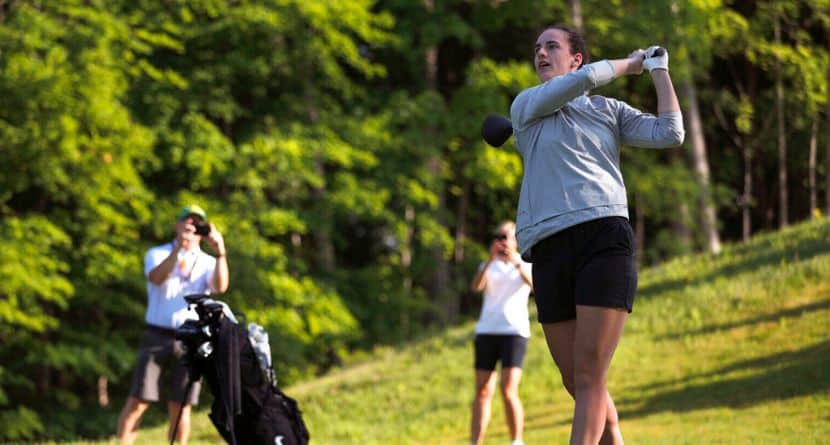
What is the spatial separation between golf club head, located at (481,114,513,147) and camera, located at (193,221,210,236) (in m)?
3.85

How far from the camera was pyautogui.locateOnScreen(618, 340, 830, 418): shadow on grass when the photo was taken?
43.8 ft

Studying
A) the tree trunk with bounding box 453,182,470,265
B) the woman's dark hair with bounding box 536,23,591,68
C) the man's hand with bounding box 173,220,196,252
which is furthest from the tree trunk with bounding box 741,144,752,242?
the woman's dark hair with bounding box 536,23,591,68

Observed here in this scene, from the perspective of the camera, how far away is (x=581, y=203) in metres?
5.22

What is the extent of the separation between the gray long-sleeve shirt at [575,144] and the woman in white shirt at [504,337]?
16.8 ft

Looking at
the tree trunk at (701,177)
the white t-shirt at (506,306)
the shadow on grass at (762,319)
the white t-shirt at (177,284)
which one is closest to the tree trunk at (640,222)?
the tree trunk at (701,177)

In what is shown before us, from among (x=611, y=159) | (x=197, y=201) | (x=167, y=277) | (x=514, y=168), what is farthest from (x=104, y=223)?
(x=611, y=159)

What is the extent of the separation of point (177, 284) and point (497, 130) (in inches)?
180

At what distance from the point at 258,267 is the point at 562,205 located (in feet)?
66.7

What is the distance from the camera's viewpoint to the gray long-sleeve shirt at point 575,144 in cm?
521

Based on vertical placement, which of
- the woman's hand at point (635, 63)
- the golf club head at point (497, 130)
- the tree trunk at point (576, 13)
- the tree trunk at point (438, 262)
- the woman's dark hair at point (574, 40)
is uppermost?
the tree trunk at point (576, 13)

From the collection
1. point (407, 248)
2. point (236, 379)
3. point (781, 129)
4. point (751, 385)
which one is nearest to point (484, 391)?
point (236, 379)

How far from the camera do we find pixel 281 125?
26.7 metres

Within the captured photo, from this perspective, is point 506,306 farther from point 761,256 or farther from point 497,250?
point 761,256

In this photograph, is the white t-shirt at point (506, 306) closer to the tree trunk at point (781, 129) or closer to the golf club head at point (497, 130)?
the golf club head at point (497, 130)
